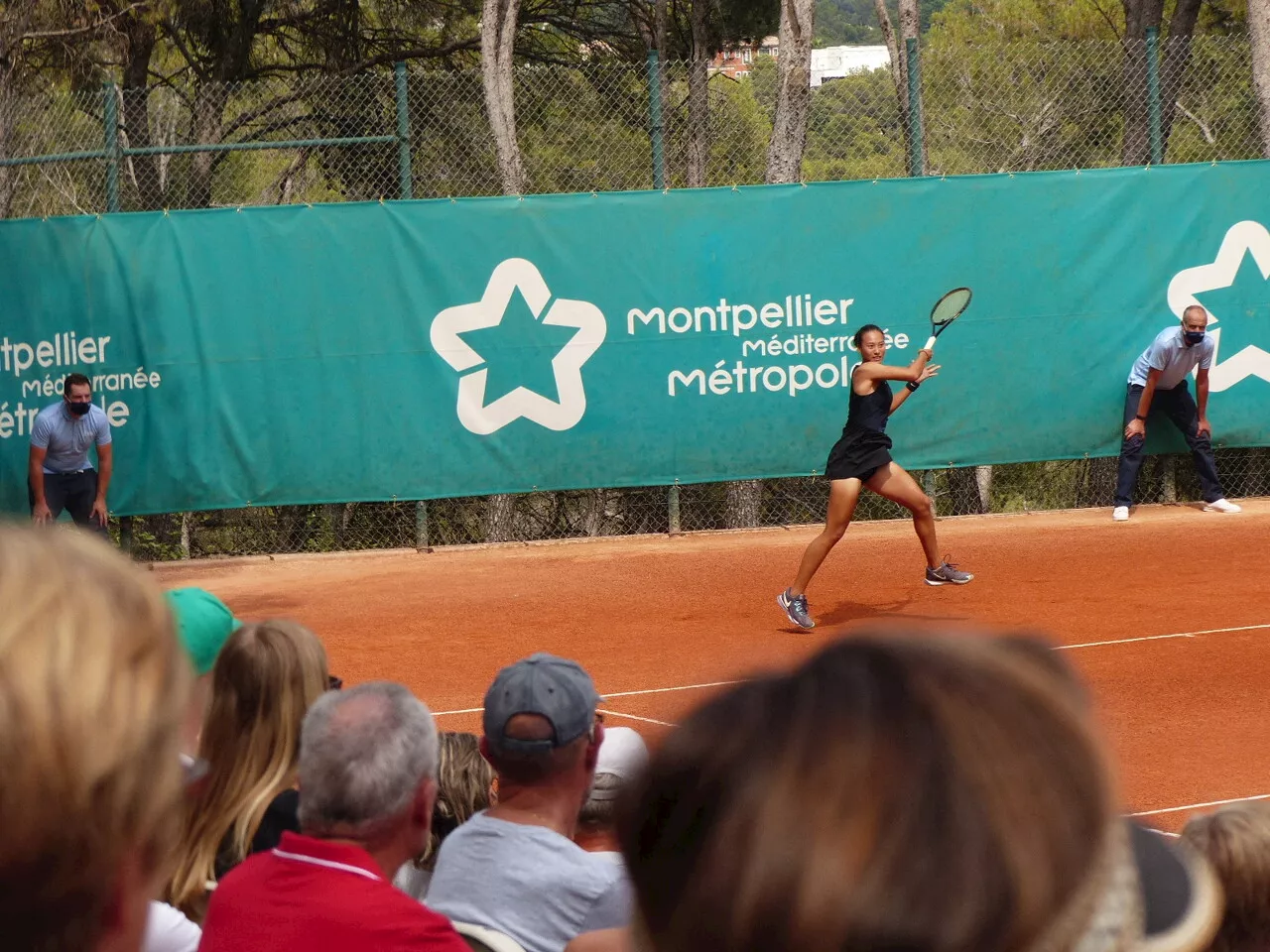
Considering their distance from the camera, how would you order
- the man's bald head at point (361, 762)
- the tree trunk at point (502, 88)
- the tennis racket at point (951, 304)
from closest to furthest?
the man's bald head at point (361, 762), the tennis racket at point (951, 304), the tree trunk at point (502, 88)

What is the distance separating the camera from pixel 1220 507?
40.7 ft

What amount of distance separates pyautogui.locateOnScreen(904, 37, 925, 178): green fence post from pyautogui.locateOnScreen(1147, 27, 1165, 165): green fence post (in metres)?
1.94

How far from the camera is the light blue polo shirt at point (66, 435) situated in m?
10.7

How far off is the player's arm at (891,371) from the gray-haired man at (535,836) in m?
6.05

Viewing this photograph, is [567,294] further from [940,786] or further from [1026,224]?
[940,786]

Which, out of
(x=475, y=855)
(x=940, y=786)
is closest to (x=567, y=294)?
(x=475, y=855)

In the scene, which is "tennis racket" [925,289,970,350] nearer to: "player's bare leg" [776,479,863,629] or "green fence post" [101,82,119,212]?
"player's bare leg" [776,479,863,629]

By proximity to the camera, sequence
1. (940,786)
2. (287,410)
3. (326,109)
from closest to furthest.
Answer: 1. (940,786)
2. (287,410)
3. (326,109)

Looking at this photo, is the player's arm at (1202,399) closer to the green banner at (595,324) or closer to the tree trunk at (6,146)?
the green banner at (595,324)

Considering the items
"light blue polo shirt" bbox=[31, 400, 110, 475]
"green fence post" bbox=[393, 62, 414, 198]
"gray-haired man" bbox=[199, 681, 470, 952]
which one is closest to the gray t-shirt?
"gray-haired man" bbox=[199, 681, 470, 952]

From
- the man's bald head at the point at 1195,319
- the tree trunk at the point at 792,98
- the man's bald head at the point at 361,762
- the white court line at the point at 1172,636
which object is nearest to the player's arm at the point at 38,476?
the tree trunk at the point at 792,98

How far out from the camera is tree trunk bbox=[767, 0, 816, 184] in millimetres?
13219

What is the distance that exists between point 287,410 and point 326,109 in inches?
119

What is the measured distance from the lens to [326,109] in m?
13.2
